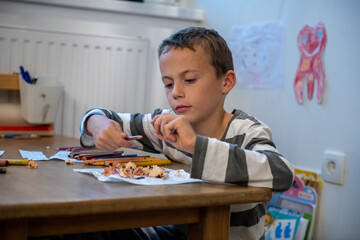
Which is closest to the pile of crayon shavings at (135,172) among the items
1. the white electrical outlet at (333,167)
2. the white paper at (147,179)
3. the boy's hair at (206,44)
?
the white paper at (147,179)

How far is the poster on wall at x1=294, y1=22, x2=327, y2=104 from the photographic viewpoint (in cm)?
166

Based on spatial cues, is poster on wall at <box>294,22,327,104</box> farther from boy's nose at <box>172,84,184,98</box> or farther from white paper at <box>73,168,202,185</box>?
white paper at <box>73,168,202,185</box>

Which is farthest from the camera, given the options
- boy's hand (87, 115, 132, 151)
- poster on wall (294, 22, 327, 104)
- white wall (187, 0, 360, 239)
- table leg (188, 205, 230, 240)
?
poster on wall (294, 22, 327, 104)

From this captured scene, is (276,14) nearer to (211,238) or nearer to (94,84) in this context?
(94,84)

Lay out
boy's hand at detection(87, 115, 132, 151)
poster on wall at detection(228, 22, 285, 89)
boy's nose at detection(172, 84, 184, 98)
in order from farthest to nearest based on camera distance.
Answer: poster on wall at detection(228, 22, 285, 89), boy's nose at detection(172, 84, 184, 98), boy's hand at detection(87, 115, 132, 151)

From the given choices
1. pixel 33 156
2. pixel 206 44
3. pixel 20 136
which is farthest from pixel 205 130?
pixel 20 136

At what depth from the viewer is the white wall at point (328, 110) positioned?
1.54m

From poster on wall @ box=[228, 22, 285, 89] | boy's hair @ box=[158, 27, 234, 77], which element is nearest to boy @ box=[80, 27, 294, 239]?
boy's hair @ box=[158, 27, 234, 77]

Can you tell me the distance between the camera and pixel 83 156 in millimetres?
1079

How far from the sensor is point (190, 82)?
1.12 meters

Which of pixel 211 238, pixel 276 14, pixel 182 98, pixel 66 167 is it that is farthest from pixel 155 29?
pixel 211 238

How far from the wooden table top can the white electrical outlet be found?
0.89m

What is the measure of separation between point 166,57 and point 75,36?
3.78 feet

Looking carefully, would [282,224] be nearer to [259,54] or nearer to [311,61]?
[311,61]
